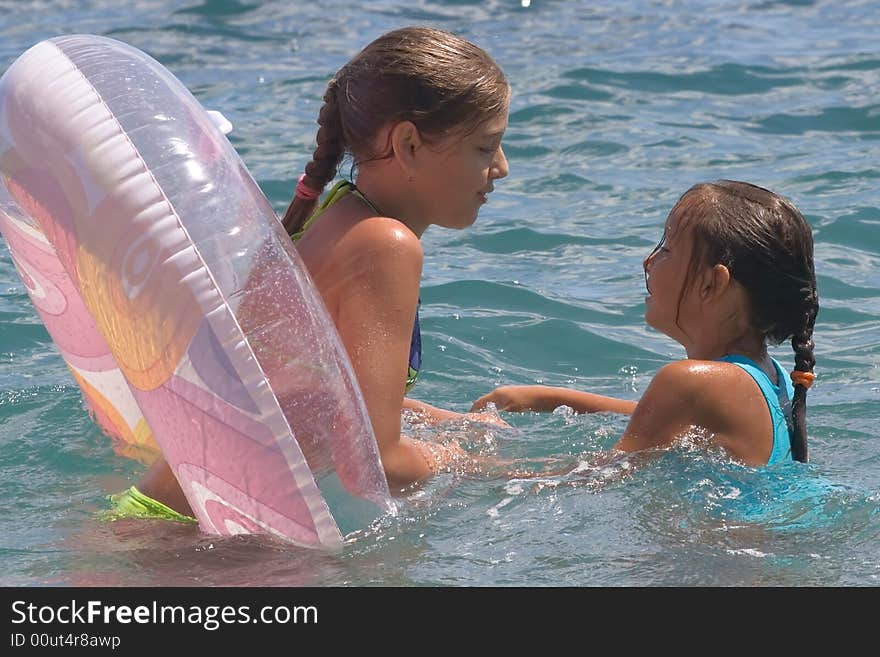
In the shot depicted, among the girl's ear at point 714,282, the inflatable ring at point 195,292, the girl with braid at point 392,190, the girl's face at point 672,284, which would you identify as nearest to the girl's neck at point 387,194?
the girl with braid at point 392,190

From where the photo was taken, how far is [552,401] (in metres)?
4.71

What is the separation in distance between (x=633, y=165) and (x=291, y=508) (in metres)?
5.67

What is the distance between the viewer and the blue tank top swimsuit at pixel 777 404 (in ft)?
13.2

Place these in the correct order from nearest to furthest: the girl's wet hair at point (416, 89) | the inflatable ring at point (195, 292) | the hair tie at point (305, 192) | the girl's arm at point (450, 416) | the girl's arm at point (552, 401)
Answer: the inflatable ring at point (195, 292), the girl's wet hair at point (416, 89), the hair tie at point (305, 192), the girl's arm at point (552, 401), the girl's arm at point (450, 416)

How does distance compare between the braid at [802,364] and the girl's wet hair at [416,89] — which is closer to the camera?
the girl's wet hair at [416,89]

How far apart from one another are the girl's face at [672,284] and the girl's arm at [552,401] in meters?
0.48

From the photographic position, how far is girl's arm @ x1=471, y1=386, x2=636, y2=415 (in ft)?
15.3

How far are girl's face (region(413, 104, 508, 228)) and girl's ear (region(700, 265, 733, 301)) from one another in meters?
0.71

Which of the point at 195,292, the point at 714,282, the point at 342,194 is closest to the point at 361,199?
the point at 342,194

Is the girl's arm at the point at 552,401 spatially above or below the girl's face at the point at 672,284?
below

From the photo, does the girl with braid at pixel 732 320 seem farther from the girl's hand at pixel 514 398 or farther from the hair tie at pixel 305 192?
the hair tie at pixel 305 192
